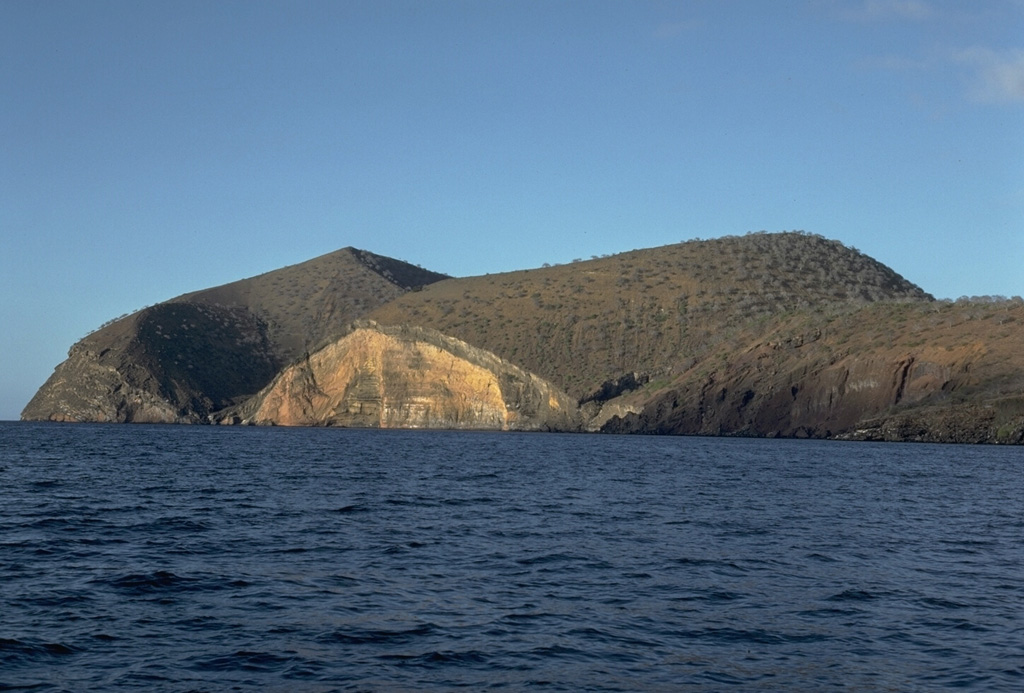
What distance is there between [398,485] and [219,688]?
88.6 feet

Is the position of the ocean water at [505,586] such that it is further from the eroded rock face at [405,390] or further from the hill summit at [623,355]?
the eroded rock face at [405,390]

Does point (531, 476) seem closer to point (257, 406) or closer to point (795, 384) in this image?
point (795, 384)

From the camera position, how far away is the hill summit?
289ft

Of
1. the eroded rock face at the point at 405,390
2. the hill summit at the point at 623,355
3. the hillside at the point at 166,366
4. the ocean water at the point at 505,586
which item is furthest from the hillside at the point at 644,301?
the ocean water at the point at 505,586

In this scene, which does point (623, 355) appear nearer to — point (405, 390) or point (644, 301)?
point (644, 301)

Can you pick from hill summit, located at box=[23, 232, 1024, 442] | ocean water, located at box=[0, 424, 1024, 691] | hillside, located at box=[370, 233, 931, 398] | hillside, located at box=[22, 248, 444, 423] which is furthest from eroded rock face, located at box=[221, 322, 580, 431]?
ocean water, located at box=[0, 424, 1024, 691]

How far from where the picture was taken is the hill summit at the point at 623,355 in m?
88.0

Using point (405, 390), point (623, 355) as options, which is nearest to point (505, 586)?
point (623, 355)

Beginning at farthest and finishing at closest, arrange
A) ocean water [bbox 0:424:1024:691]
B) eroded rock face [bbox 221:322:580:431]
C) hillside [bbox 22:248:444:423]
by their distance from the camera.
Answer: hillside [bbox 22:248:444:423] < eroded rock face [bbox 221:322:580:431] < ocean water [bbox 0:424:1024:691]

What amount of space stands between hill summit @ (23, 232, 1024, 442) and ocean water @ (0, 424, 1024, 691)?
160ft

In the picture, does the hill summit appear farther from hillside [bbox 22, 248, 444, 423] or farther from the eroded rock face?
hillside [bbox 22, 248, 444, 423]

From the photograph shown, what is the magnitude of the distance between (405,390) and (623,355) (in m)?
27.5

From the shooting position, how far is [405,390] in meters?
130

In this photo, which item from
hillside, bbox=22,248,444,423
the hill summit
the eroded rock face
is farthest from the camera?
hillside, bbox=22,248,444,423
